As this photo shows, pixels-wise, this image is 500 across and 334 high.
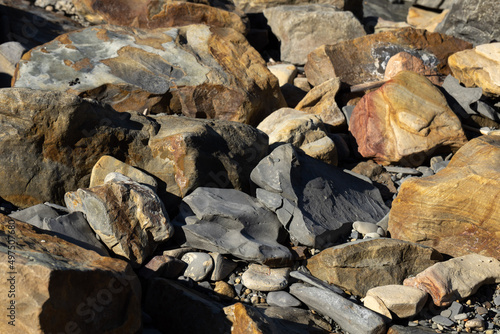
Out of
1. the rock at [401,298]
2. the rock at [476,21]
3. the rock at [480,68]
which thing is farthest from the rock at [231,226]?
the rock at [476,21]

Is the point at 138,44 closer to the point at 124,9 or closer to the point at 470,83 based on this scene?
the point at 124,9

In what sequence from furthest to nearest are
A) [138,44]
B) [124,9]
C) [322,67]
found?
[124,9] < [322,67] < [138,44]

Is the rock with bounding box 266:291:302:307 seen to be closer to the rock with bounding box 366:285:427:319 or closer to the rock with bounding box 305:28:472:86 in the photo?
the rock with bounding box 366:285:427:319

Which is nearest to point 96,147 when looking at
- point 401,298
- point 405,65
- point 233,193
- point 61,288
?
point 233,193

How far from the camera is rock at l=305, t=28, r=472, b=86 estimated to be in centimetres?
586

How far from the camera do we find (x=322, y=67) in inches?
231

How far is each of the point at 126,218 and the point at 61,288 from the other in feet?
2.97

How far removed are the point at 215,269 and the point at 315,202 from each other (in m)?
0.94

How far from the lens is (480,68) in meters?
5.38

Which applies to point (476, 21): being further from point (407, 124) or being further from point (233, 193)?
point (233, 193)

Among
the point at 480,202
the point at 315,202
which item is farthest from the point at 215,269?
the point at 480,202

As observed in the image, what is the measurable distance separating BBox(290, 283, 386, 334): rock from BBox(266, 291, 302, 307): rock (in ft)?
0.12

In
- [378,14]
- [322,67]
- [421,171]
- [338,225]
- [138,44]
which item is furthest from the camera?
[378,14]

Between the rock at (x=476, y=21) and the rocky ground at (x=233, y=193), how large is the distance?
1023 mm
